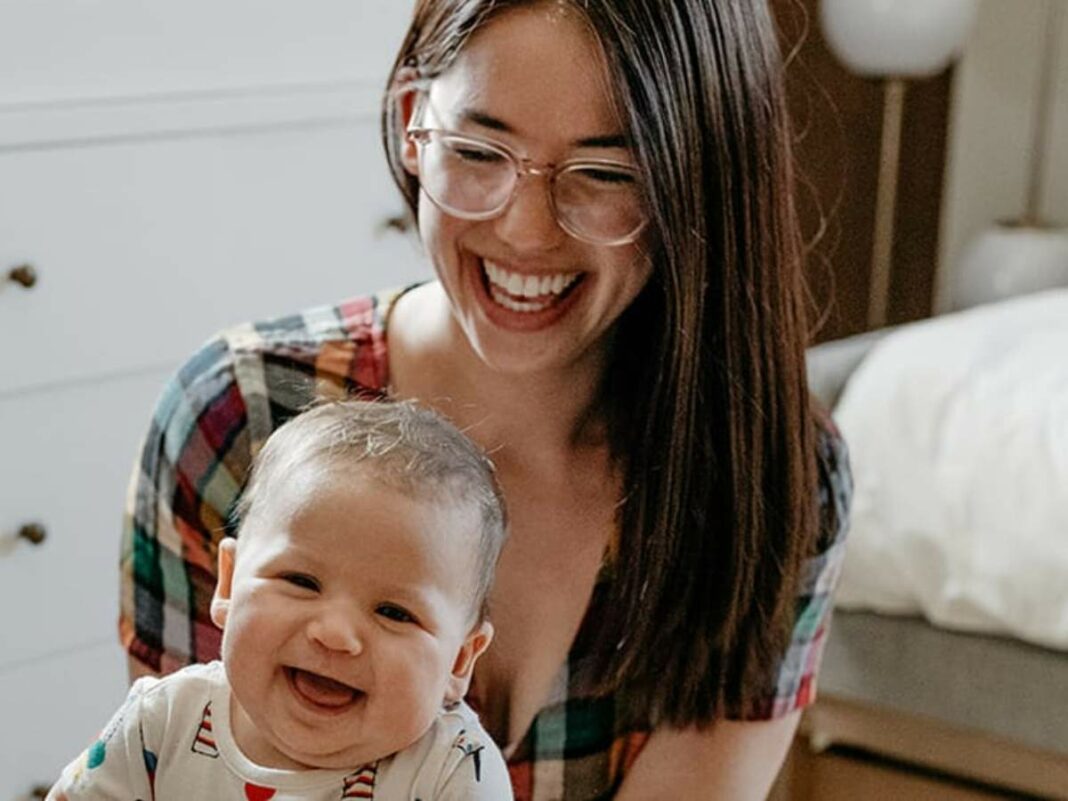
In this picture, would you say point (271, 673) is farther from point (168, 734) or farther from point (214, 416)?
point (214, 416)

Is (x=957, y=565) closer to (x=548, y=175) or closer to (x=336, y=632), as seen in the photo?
(x=548, y=175)

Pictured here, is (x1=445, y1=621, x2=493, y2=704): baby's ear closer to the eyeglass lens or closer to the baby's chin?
the baby's chin

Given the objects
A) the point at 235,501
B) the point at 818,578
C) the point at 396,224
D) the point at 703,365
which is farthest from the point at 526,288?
the point at 396,224

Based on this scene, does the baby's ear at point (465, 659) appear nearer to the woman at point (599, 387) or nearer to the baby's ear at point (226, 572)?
the baby's ear at point (226, 572)

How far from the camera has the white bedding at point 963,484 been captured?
2.23 metres

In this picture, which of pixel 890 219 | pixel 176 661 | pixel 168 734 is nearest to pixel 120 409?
pixel 176 661

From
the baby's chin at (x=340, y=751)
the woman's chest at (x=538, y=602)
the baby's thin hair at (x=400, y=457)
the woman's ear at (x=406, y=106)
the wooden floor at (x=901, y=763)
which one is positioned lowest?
the wooden floor at (x=901, y=763)

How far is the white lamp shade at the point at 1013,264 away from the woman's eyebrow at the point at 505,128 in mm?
2270

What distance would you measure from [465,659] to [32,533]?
1.38m

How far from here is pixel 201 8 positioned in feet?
7.93

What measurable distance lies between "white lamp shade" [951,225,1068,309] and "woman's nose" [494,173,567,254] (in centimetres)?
226

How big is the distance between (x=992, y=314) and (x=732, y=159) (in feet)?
4.64

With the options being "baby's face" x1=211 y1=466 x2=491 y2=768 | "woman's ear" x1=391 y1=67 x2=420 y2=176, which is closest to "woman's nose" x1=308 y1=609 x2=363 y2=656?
"baby's face" x1=211 y1=466 x2=491 y2=768

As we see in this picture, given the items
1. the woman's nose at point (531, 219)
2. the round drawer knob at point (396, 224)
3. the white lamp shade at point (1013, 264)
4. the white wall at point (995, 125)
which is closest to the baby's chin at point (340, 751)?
the woman's nose at point (531, 219)
